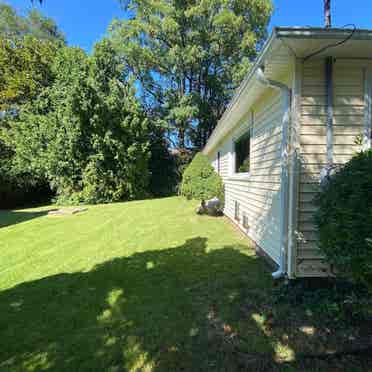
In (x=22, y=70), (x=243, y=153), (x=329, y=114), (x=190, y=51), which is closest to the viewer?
(x=329, y=114)

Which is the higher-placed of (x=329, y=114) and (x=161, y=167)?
(x=329, y=114)

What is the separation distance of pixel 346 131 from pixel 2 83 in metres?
18.7

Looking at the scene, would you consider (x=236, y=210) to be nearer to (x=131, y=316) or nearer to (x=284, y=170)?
(x=284, y=170)

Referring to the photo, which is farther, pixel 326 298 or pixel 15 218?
pixel 15 218

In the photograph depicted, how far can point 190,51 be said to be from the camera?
1666 centimetres

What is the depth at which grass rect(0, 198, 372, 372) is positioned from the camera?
6.33ft

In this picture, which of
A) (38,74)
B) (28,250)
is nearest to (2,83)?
(38,74)

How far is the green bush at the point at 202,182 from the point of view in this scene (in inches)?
292

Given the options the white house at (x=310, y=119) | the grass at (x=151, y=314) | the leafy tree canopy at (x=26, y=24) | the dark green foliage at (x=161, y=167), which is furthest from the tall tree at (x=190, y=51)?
the white house at (x=310, y=119)

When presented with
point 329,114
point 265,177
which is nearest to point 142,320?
point 265,177

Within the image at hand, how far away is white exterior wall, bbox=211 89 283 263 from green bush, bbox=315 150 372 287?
113 cm

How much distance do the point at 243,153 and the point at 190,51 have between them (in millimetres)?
13635

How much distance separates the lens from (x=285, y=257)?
120 inches

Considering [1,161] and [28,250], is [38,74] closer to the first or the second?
[1,161]
